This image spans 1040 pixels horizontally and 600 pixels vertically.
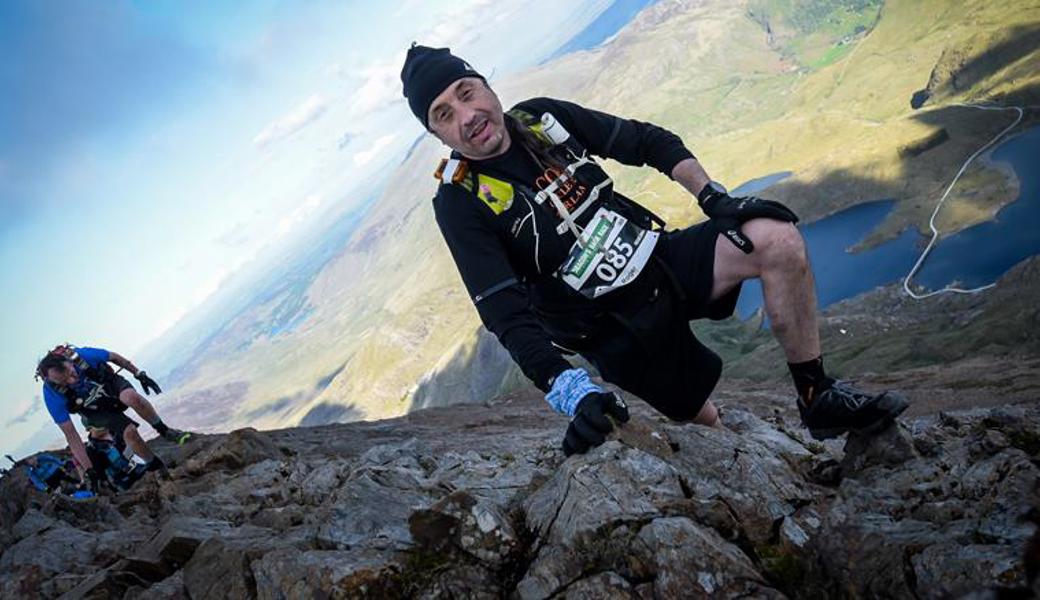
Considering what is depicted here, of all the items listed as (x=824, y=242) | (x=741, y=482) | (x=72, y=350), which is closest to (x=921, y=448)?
(x=741, y=482)

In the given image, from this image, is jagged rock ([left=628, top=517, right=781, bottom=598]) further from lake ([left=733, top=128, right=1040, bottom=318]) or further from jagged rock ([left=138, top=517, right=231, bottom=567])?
lake ([left=733, top=128, right=1040, bottom=318])

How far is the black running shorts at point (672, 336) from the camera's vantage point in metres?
7.63

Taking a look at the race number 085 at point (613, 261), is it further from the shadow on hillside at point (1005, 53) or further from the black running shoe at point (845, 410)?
the shadow on hillside at point (1005, 53)

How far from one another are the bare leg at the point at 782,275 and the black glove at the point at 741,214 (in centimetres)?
8

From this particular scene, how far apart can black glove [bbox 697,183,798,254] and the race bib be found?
98 cm

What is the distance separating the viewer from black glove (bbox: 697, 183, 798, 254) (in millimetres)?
6824

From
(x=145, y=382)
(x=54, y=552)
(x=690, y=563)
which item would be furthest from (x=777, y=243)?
(x=145, y=382)

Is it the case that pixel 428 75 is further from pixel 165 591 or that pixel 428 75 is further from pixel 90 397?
pixel 90 397

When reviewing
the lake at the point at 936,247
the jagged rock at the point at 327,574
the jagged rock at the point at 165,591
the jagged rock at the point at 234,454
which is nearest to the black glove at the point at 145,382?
the jagged rock at the point at 234,454

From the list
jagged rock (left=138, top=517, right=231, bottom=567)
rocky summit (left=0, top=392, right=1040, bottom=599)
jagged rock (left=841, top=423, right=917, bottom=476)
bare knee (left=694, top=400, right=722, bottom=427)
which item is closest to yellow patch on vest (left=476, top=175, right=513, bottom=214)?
rocky summit (left=0, top=392, right=1040, bottom=599)

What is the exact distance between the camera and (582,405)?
661 centimetres

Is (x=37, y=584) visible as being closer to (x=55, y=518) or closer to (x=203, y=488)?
(x=55, y=518)

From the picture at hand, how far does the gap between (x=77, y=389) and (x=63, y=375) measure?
2.14ft

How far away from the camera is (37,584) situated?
10.1 m
